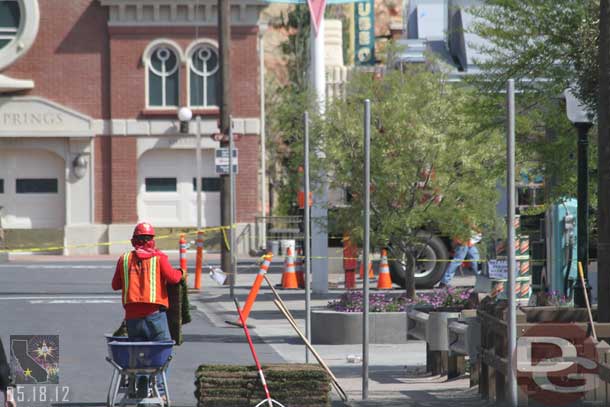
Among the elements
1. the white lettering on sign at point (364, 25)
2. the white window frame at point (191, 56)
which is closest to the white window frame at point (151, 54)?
A: the white window frame at point (191, 56)

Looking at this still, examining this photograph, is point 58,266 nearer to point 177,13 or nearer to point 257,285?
point 177,13

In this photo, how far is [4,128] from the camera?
39625 mm

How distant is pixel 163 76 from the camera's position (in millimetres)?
40688

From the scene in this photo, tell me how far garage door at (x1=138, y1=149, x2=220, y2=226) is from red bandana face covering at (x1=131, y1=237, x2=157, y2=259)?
29617 millimetres

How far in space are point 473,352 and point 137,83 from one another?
95.5ft

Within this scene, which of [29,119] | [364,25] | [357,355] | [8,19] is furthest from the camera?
[364,25]

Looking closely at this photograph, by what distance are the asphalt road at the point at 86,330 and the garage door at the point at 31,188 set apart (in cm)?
1110

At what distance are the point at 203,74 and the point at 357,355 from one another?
25.5 meters

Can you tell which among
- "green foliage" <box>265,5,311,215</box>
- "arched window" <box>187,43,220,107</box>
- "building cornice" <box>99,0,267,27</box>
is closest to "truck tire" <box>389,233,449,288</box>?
"building cornice" <box>99,0,267,27</box>

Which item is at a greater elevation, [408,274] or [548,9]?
[548,9]

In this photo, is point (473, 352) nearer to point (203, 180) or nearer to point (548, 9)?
point (548, 9)

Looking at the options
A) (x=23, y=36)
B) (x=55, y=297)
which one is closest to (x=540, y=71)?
(x=55, y=297)

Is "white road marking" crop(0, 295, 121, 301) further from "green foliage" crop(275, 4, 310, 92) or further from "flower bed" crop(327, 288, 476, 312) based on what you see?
"green foliage" crop(275, 4, 310, 92)

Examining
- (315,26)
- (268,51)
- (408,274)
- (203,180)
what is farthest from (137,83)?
(268,51)
